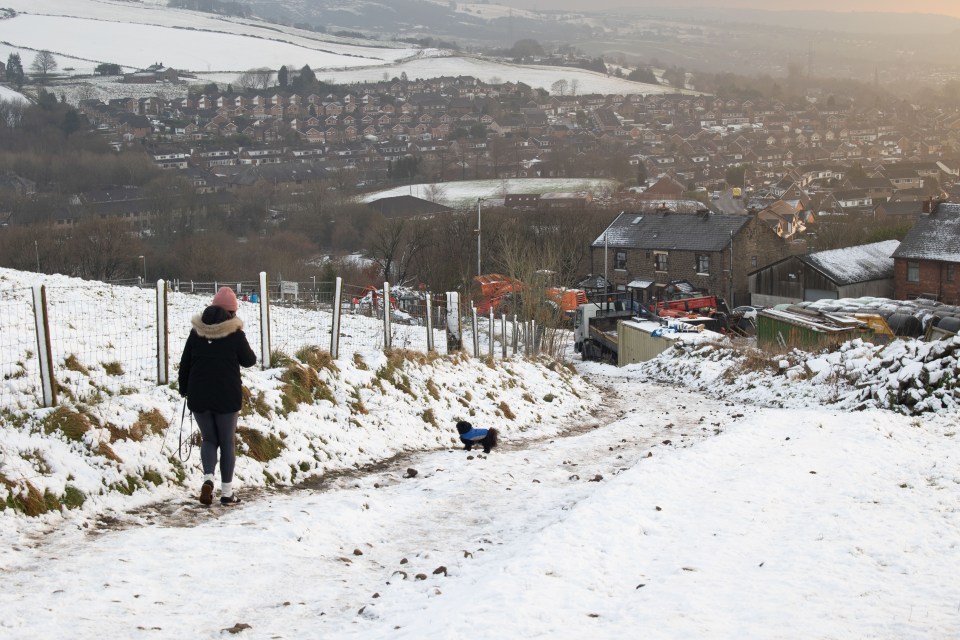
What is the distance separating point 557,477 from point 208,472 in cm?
416

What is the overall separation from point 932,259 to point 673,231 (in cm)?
1627

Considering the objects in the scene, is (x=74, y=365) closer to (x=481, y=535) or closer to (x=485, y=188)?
(x=481, y=535)

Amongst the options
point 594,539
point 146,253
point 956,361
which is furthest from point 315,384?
point 146,253

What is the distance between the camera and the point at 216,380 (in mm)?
8555

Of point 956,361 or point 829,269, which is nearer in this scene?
point 956,361

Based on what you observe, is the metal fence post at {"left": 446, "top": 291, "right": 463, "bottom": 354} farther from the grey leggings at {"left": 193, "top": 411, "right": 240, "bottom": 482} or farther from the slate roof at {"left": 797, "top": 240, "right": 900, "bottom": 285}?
the slate roof at {"left": 797, "top": 240, "right": 900, "bottom": 285}

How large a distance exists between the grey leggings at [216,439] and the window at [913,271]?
50580 mm

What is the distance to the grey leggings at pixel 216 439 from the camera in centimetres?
863

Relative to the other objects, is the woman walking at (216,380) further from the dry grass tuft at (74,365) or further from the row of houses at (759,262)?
the row of houses at (759,262)

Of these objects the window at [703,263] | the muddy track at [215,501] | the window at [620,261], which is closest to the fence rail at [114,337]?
the muddy track at [215,501]

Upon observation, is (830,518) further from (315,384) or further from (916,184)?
(916,184)

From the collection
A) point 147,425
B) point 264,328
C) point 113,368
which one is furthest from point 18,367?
point 264,328

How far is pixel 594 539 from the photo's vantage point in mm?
7621

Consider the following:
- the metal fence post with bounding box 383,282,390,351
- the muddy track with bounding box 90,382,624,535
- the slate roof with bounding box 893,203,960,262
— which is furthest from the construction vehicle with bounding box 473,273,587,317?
the muddy track with bounding box 90,382,624,535
